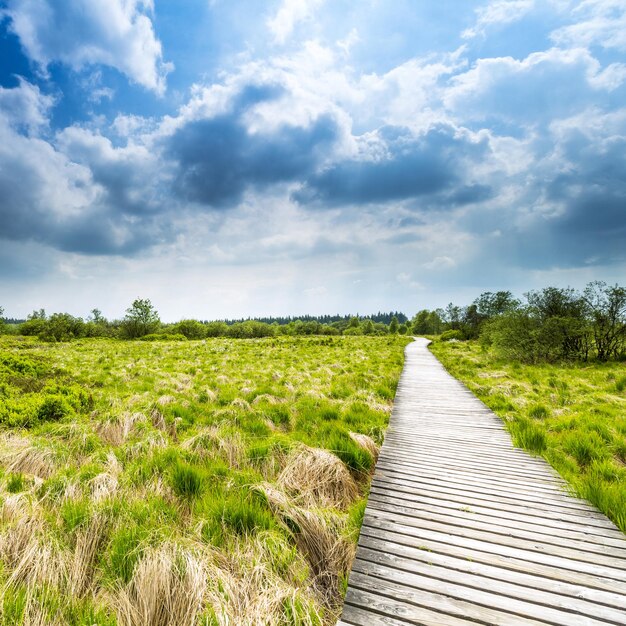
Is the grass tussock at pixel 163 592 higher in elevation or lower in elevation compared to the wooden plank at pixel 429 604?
higher

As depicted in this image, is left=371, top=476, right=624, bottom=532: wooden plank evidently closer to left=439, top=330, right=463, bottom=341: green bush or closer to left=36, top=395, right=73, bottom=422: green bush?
left=36, top=395, right=73, bottom=422: green bush

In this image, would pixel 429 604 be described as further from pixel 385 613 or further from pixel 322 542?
pixel 322 542

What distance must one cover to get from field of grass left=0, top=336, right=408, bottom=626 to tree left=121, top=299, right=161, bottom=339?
62.0m

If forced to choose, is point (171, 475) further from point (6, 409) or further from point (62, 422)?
point (6, 409)

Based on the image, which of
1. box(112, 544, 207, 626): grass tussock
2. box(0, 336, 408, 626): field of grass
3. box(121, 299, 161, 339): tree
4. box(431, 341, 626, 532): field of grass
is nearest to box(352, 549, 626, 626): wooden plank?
box(0, 336, 408, 626): field of grass

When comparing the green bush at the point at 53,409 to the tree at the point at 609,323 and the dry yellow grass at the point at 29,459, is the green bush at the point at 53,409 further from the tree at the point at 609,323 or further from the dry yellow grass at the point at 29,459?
the tree at the point at 609,323

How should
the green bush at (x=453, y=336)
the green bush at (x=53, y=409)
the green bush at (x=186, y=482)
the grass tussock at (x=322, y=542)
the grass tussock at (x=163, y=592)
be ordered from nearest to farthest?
the grass tussock at (x=163, y=592), the grass tussock at (x=322, y=542), the green bush at (x=186, y=482), the green bush at (x=53, y=409), the green bush at (x=453, y=336)

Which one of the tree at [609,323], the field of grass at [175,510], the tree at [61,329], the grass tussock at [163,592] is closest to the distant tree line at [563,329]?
the tree at [609,323]

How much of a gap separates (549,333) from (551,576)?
20.2 meters

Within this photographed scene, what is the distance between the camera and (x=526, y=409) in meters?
8.47

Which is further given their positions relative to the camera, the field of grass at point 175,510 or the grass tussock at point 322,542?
the grass tussock at point 322,542

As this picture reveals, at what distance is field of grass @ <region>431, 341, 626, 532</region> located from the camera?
13.8ft

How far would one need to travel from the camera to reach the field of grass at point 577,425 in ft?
13.8

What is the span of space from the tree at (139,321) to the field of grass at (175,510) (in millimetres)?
62017
